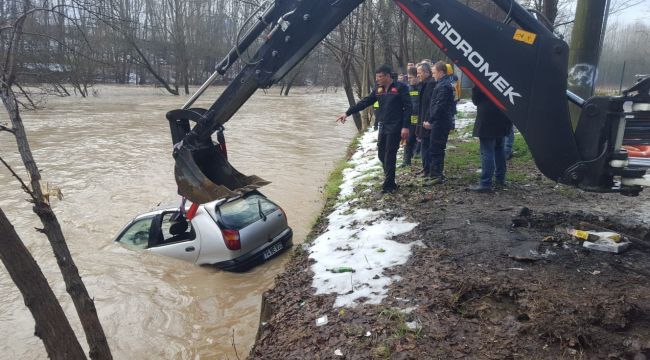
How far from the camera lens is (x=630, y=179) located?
4.22m

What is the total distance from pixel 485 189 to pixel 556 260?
2691mm

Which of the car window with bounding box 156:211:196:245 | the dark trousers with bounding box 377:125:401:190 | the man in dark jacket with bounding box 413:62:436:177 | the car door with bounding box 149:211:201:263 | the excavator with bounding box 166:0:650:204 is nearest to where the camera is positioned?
the excavator with bounding box 166:0:650:204

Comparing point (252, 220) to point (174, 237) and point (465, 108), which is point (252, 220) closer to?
point (174, 237)

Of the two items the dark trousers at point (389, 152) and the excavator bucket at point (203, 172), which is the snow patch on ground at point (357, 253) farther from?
the excavator bucket at point (203, 172)

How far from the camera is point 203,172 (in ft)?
17.5

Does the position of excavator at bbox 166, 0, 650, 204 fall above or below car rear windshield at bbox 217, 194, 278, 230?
above

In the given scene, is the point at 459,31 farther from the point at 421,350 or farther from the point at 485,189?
the point at 485,189

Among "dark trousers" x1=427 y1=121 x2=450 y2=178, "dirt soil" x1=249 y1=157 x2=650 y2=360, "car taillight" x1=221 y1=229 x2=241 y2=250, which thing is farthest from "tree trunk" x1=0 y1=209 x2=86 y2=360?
"dark trousers" x1=427 y1=121 x2=450 y2=178

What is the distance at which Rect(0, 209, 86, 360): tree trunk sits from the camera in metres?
2.79

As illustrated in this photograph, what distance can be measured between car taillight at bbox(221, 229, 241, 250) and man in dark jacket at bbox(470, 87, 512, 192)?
3674 millimetres

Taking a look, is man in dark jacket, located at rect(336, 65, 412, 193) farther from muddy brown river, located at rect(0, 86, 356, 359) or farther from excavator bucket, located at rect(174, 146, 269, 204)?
excavator bucket, located at rect(174, 146, 269, 204)

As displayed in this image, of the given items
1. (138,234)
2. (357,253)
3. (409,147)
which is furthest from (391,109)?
(138,234)

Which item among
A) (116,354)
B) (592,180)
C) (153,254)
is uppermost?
(592,180)

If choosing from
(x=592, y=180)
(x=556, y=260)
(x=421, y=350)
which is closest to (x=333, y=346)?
(x=421, y=350)
